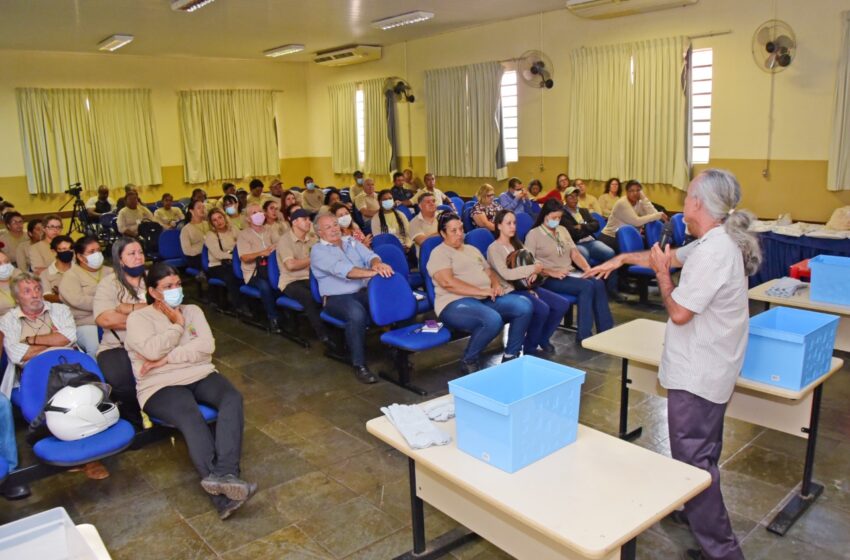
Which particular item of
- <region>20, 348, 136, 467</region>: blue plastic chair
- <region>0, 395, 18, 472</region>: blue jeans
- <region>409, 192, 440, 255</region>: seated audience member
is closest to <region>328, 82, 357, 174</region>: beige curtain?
<region>409, 192, 440, 255</region>: seated audience member

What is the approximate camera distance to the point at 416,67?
12.0 metres

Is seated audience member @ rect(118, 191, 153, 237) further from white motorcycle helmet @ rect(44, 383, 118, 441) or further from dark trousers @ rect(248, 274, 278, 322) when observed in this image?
white motorcycle helmet @ rect(44, 383, 118, 441)

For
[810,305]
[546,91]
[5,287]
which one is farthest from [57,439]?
[546,91]

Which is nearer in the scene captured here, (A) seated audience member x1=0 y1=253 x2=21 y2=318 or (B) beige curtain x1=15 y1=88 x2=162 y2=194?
(A) seated audience member x1=0 y1=253 x2=21 y2=318

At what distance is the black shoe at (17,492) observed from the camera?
336 cm

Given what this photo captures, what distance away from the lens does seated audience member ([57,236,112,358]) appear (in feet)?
14.6

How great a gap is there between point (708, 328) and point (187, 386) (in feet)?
8.30

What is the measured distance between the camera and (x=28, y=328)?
377 cm

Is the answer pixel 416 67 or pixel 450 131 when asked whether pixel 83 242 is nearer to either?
pixel 450 131

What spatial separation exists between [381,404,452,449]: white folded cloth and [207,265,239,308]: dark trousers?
4475 millimetres

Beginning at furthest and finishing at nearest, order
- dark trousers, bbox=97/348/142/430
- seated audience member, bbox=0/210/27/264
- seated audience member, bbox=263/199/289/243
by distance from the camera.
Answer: seated audience member, bbox=0/210/27/264, seated audience member, bbox=263/199/289/243, dark trousers, bbox=97/348/142/430

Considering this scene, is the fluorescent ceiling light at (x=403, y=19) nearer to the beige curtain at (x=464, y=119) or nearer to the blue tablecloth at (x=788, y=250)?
the beige curtain at (x=464, y=119)

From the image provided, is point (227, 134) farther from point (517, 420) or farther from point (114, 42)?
point (517, 420)

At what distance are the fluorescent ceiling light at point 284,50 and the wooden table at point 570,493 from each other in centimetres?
1067
